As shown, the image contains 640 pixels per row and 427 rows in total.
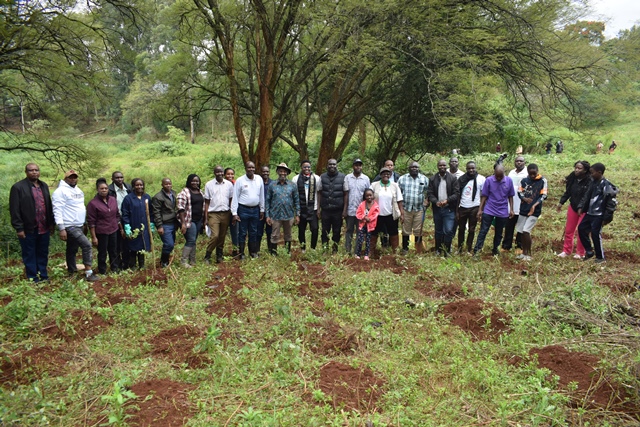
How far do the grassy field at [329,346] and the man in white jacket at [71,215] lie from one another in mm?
504

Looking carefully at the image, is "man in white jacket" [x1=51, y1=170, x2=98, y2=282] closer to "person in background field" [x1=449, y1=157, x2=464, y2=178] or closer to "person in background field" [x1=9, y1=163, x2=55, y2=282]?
"person in background field" [x1=9, y1=163, x2=55, y2=282]

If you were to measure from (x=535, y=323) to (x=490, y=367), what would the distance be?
1190 millimetres

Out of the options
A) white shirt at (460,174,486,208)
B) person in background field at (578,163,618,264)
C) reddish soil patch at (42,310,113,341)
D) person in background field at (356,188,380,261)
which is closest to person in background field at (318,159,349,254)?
person in background field at (356,188,380,261)

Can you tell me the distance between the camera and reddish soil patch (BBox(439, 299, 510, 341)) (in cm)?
460

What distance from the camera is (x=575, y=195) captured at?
7.41 meters

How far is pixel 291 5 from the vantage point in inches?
401

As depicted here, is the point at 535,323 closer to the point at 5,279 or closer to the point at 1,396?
the point at 1,396

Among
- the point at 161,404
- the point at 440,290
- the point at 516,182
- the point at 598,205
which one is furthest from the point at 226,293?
the point at 598,205

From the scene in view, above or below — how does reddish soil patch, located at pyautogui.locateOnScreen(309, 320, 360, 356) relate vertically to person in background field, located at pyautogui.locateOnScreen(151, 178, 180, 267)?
below

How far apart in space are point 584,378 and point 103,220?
256 inches

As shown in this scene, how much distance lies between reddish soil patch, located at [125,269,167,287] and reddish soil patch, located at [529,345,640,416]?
4.77m

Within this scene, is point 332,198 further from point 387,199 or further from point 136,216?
point 136,216

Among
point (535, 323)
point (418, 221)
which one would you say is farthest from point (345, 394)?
point (418, 221)

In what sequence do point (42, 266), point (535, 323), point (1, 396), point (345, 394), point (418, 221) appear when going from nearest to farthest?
point (1, 396)
point (345, 394)
point (535, 323)
point (42, 266)
point (418, 221)
